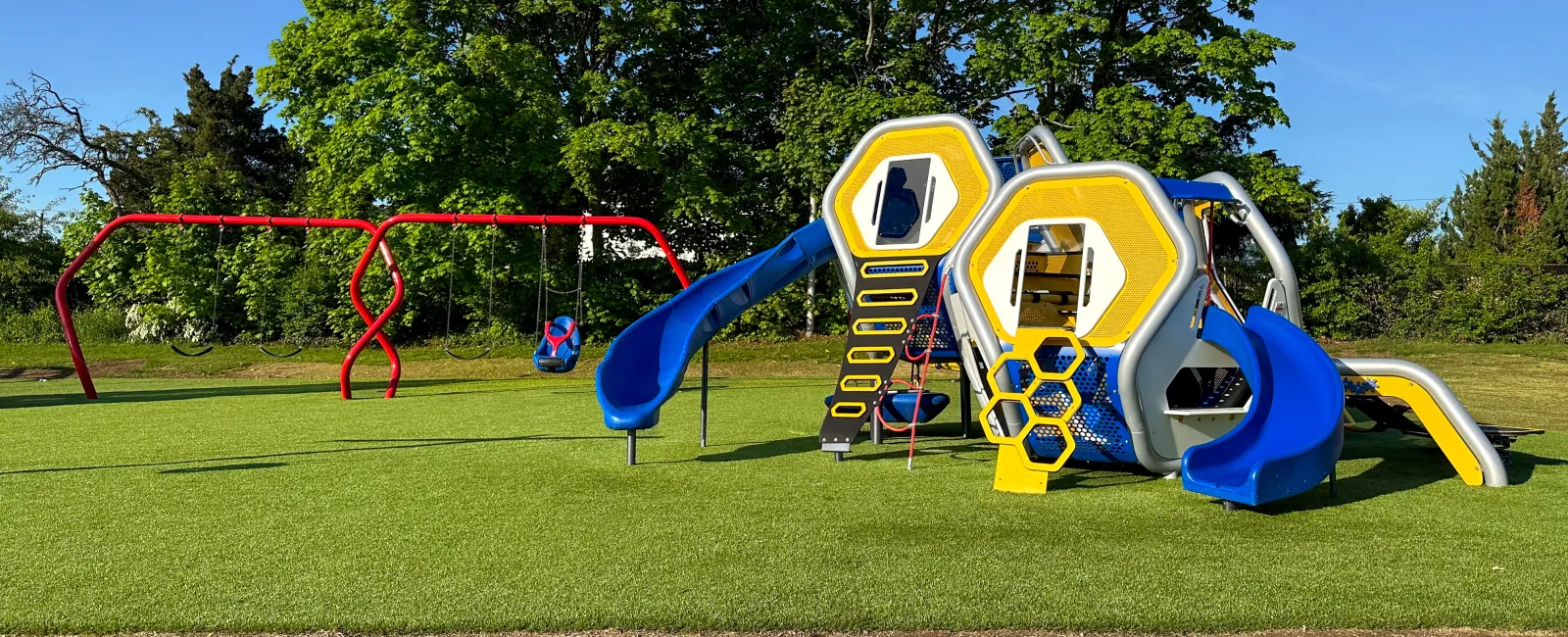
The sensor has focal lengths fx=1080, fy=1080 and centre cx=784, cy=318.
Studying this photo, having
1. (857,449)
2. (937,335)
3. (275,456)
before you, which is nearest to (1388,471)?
(937,335)

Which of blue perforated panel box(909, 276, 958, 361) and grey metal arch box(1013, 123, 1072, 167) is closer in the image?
blue perforated panel box(909, 276, 958, 361)

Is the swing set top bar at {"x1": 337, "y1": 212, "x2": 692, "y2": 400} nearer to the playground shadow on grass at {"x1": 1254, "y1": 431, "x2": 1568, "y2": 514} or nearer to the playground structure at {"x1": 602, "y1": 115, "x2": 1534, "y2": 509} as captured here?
the playground structure at {"x1": 602, "y1": 115, "x2": 1534, "y2": 509}

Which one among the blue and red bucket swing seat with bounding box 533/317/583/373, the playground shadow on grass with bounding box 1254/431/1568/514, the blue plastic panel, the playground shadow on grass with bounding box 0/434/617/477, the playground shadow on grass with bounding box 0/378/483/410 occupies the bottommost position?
the playground shadow on grass with bounding box 0/378/483/410

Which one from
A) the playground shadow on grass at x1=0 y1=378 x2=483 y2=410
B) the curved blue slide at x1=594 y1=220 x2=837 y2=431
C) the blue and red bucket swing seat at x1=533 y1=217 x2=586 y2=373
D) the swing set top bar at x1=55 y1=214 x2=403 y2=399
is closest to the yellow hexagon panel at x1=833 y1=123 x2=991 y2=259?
the curved blue slide at x1=594 y1=220 x2=837 y2=431

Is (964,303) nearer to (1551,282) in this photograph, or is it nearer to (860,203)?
(860,203)

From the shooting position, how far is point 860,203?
392 inches

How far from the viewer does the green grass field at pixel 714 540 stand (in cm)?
496

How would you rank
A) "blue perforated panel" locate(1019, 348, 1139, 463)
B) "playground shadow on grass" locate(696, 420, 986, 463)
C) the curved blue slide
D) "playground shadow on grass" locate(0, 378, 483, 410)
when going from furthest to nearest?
"playground shadow on grass" locate(0, 378, 483, 410)
"playground shadow on grass" locate(696, 420, 986, 463)
the curved blue slide
"blue perforated panel" locate(1019, 348, 1139, 463)

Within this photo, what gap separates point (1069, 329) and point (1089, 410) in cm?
65

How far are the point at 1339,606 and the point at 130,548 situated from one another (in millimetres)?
6395

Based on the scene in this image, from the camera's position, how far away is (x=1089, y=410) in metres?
8.35

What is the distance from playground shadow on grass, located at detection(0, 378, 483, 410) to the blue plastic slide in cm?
1447

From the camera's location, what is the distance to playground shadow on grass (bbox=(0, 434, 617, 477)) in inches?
361

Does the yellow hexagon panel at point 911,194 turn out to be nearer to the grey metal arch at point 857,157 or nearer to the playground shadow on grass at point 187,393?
the grey metal arch at point 857,157
